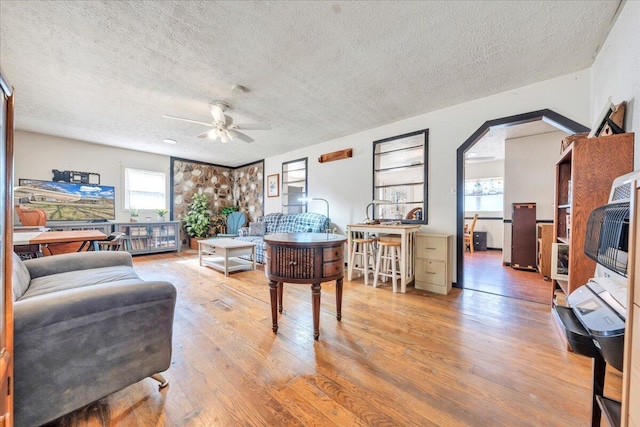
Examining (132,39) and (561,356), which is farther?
(132,39)

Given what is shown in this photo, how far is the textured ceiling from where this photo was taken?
171 cm

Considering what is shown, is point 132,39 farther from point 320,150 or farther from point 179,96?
point 320,150

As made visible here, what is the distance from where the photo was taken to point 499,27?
1.84 meters

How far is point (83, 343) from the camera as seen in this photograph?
1.10 m

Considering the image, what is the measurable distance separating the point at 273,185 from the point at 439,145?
3.86m

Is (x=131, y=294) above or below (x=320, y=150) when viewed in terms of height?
below

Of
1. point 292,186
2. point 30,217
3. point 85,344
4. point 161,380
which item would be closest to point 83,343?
point 85,344

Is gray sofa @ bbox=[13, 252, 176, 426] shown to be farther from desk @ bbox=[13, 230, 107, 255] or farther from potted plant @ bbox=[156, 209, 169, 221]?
potted plant @ bbox=[156, 209, 169, 221]

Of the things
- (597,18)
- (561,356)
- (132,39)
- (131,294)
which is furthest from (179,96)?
(561,356)

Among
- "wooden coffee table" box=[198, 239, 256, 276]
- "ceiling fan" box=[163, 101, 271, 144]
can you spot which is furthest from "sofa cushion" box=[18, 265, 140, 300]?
"ceiling fan" box=[163, 101, 271, 144]

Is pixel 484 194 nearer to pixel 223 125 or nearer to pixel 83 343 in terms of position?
pixel 223 125

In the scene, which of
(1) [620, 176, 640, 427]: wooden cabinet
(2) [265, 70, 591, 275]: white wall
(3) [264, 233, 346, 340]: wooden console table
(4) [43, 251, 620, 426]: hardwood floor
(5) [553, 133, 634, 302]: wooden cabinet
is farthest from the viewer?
(2) [265, 70, 591, 275]: white wall

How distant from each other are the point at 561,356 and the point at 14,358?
3012 mm

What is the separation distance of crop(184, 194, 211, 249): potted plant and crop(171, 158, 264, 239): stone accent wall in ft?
0.70
